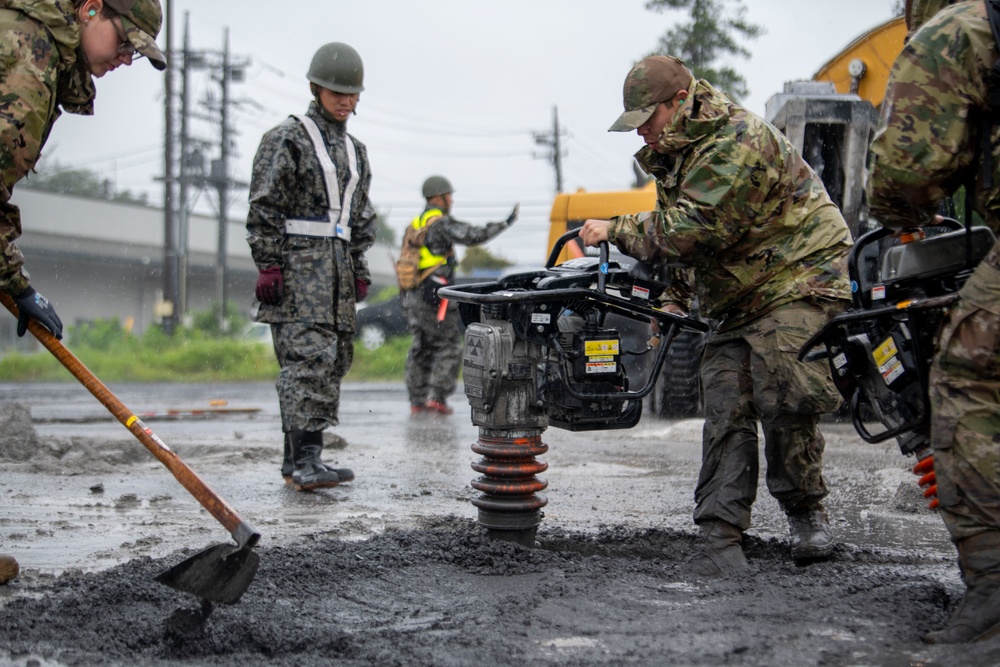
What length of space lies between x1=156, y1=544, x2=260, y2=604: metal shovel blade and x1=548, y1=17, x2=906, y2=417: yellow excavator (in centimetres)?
639

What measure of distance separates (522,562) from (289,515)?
1.49m

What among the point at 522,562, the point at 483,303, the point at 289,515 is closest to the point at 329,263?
the point at 289,515

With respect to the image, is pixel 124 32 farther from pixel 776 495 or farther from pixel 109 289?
pixel 109 289

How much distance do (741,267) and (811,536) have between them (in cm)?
106

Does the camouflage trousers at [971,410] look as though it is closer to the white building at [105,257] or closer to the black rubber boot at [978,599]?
the black rubber boot at [978,599]

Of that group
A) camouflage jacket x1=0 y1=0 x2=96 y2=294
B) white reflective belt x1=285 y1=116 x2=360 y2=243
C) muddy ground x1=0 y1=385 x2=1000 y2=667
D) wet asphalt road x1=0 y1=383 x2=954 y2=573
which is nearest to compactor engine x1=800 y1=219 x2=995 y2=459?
muddy ground x1=0 y1=385 x2=1000 y2=667

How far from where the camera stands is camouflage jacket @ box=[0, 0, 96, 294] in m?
3.46

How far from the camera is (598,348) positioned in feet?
13.3

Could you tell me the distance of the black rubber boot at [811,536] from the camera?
13.4ft

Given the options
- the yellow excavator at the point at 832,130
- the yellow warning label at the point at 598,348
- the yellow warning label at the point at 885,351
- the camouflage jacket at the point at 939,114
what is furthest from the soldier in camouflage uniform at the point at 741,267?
the yellow excavator at the point at 832,130

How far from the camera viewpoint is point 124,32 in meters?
3.83

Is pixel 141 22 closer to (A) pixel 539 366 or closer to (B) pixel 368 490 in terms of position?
(A) pixel 539 366

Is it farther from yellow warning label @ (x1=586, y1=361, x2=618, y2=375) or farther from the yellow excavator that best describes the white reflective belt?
the yellow excavator

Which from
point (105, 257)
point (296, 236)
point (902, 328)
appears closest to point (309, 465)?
point (296, 236)
